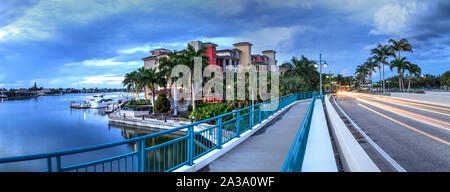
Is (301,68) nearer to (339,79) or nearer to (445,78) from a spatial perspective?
(445,78)

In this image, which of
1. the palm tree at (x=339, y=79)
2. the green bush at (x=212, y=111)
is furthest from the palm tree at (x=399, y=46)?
the palm tree at (x=339, y=79)

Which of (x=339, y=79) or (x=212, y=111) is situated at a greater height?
(x=339, y=79)

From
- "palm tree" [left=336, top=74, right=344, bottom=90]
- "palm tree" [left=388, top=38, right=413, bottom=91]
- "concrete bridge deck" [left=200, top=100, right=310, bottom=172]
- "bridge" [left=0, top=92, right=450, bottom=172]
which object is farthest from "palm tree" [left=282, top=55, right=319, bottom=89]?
"palm tree" [left=336, top=74, right=344, bottom=90]

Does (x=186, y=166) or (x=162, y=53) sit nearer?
(x=186, y=166)

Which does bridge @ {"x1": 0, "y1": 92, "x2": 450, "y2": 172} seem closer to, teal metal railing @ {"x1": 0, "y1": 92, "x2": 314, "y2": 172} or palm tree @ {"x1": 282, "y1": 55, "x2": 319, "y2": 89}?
teal metal railing @ {"x1": 0, "y1": 92, "x2": 314, "y2": 172}

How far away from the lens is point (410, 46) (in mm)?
57844

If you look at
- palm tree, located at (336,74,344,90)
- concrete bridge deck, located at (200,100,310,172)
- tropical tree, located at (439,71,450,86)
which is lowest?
concrete bridge deck, located at (200,100,310,172)

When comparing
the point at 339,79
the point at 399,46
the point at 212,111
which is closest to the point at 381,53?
the point at 399,46

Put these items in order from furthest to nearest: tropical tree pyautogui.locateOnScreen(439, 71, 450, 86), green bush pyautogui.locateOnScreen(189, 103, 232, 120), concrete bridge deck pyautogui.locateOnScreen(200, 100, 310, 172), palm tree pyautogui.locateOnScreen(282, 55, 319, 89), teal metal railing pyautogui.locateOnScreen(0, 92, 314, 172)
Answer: tropical tree pyautogui.locateOnScreen(439, 71, 450, 86), palm tree pyautogui.locateOnScreen(282, 55, 319, 89), green bush pyautogui.locateOnScreen(189, 103, 232, 120), concrete bridge deck pyautogui.locateOnScreen(200, 100, 310, 172), teal metal railing pyautogui.locateOnScreen(0, 92, 314, 172)

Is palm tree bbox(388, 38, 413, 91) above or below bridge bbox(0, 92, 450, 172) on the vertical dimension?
above

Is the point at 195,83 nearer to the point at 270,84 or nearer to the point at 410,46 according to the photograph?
the point at 270,84
